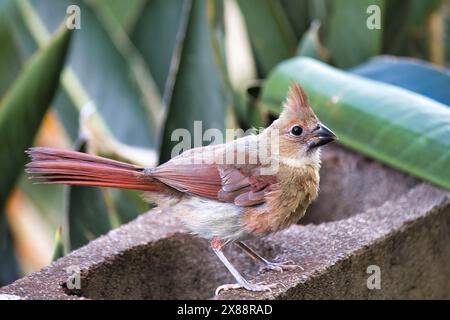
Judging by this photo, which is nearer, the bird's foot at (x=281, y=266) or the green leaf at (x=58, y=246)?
the bird's foot at (x=281, y=266)

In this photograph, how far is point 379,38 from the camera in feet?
15.5

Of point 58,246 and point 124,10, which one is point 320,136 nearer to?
point 58,246

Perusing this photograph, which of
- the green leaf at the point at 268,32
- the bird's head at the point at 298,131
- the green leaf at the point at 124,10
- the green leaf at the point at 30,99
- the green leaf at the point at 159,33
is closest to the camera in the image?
the bird's head at the point at 298,131

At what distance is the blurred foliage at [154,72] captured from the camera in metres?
3.96

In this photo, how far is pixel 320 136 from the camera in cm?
315

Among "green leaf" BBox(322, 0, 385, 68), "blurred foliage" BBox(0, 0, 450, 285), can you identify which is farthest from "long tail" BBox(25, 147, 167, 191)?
"green leaf" BBox(322, 0, 385, 68)

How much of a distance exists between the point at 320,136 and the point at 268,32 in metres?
1.76

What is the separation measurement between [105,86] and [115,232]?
5.23 ft

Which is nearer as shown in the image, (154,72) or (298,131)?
(298,131)

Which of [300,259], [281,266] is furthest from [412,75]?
[281,266]

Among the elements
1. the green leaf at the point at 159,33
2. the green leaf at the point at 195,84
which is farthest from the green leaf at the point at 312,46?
the green leaf at the point at 159,33

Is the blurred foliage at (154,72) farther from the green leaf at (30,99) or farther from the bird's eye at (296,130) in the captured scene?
the bird's eye at (296,130)

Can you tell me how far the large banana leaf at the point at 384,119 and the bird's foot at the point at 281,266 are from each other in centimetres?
76

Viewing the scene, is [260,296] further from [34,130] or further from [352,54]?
[352,54]
